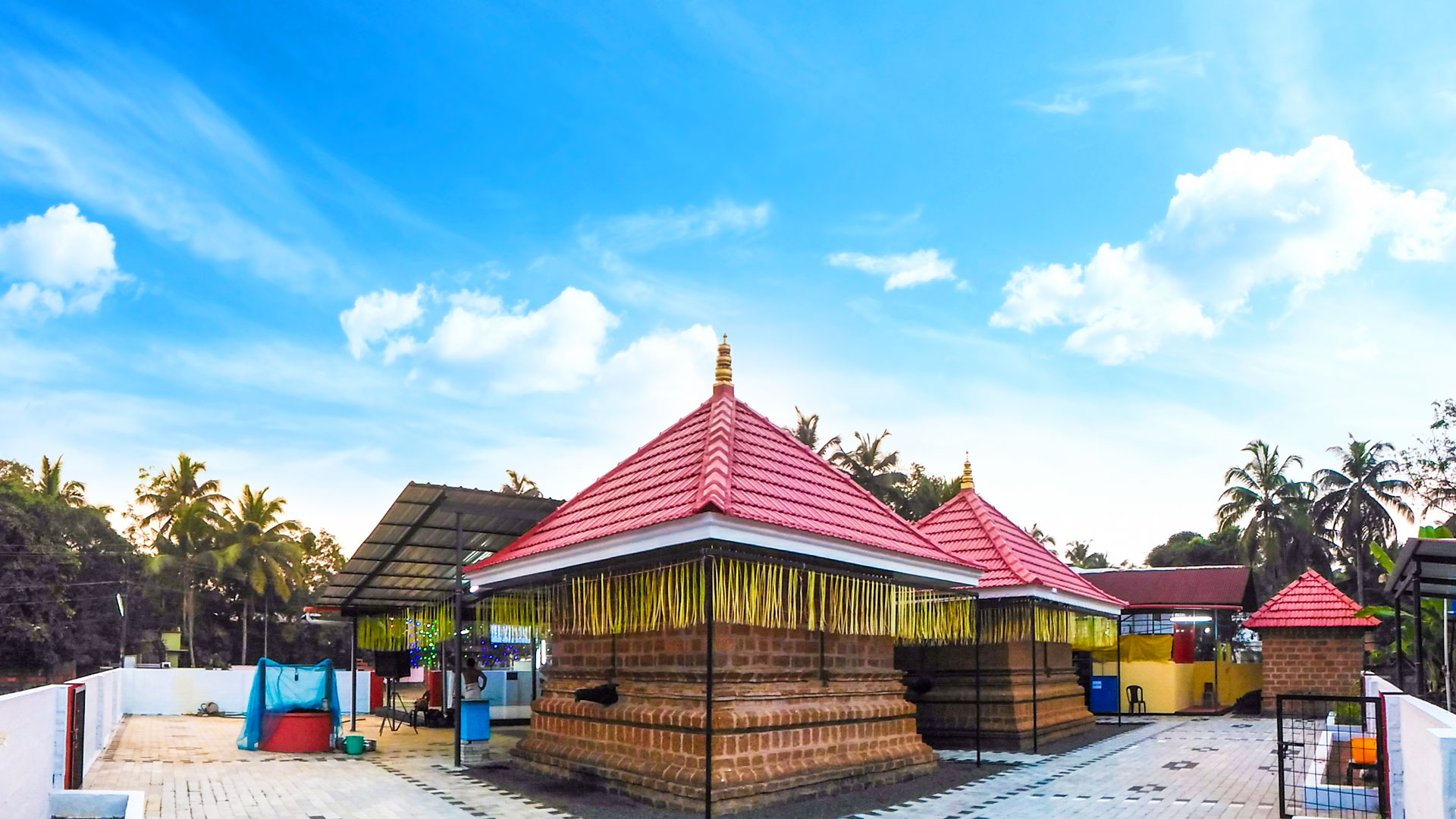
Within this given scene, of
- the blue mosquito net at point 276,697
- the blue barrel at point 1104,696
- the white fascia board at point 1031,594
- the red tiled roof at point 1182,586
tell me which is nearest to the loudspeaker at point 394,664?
the blue mosquito net at point 276,697

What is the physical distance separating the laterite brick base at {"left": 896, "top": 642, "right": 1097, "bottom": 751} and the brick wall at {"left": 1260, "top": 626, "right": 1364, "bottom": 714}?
6870mm

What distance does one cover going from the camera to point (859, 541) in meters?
10.6

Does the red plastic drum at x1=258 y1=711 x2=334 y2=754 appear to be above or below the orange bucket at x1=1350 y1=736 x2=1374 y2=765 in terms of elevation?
below

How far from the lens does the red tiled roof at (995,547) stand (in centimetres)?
1518

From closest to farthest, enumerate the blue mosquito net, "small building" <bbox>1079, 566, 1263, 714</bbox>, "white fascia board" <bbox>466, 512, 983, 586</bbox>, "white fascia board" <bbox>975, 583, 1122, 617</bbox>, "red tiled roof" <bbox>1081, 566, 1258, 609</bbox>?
"white fascia board" <bbox>466, 512, 983, 586</bbox>, "white fascia board" <bbox>975, 583, 1122, 617</bbox>, the blue mosquito net, "small building" <bbox>1079, 566, 1263, 714</bbox>, "red tiled roof" <bbox>1081, 566, 1258, 609</bbox>

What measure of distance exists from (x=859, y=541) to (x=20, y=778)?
719cm

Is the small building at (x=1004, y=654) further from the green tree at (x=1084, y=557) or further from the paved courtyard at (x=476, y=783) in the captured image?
the green tree at (x=1084, y=557)

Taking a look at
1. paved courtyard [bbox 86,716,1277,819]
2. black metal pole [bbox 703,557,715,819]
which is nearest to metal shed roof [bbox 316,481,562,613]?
paved courtyard [bbox 86,716,1277,819]

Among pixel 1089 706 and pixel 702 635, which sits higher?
pixel 702 635

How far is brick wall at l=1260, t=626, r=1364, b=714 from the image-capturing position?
20.2m

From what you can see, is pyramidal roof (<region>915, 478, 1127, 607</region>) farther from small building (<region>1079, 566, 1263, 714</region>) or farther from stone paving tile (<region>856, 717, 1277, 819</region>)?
small building (<region>1079, 566, 1263, 714</region>)

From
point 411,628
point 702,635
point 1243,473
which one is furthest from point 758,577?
point 1243,473

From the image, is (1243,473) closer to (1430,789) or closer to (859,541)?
(859,541)

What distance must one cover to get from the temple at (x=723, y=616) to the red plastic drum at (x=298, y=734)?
364 cm
